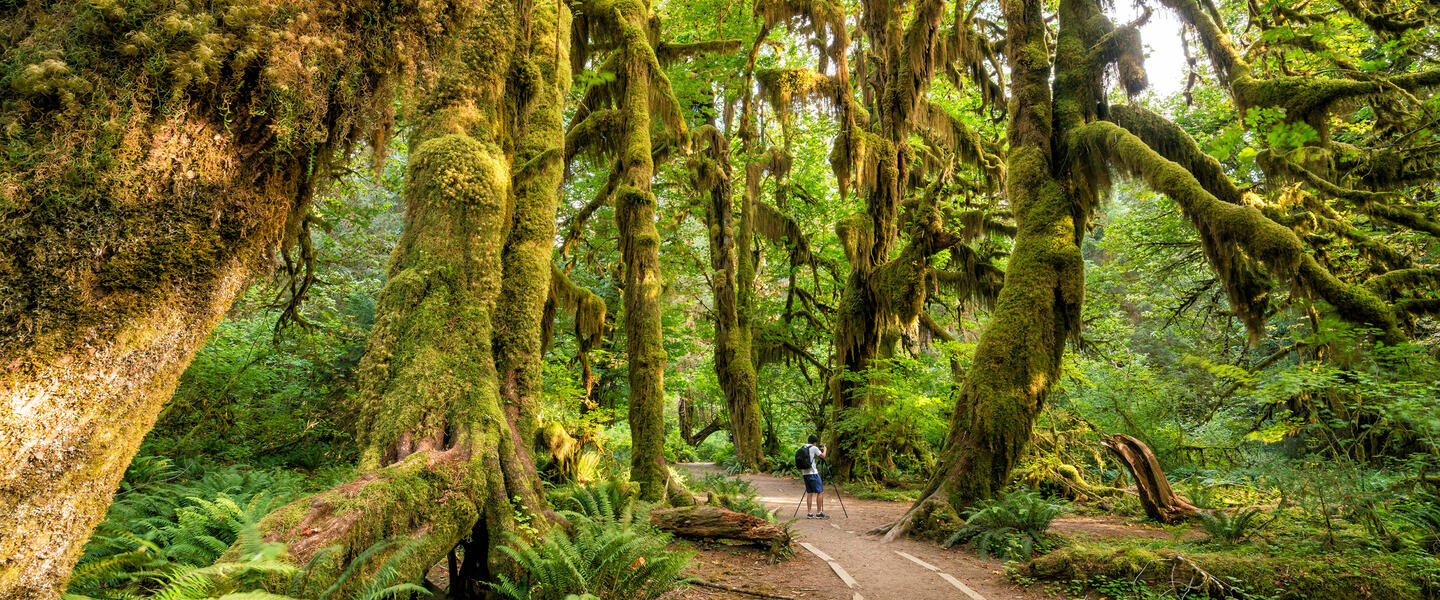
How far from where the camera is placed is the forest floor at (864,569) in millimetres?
6574

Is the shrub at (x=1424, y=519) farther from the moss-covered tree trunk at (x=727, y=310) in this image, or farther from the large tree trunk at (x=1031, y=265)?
the moss-covered tree trunk at (x=727, y=310)

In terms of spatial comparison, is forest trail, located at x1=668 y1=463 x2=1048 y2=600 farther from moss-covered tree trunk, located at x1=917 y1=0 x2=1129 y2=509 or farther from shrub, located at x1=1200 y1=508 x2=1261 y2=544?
shrub, located at x1=1200 y1=508 x2=1261 y2=544

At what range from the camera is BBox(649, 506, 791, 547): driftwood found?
27.1ft

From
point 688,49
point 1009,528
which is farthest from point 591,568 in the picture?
point 688,49

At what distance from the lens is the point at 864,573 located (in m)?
7.52

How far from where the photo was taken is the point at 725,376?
1706 centimetres

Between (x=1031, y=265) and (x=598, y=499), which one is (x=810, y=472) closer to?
(x=598, y=499)

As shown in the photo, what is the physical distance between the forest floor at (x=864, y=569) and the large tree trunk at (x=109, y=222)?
4406 millimetres

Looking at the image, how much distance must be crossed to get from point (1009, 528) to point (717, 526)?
13.2 ft

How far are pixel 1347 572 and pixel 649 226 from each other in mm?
9164

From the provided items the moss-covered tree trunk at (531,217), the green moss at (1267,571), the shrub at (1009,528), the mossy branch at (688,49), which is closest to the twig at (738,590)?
the moss-covered tree trunk at (531,217)

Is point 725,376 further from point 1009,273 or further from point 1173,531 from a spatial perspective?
point 1173,531

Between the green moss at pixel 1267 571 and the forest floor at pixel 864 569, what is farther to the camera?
the forest floor at pixel 864 569

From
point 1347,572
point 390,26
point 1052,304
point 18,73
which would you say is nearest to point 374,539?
point 18,73
